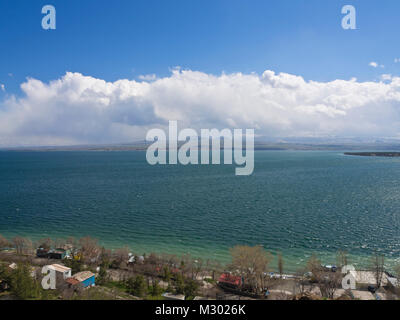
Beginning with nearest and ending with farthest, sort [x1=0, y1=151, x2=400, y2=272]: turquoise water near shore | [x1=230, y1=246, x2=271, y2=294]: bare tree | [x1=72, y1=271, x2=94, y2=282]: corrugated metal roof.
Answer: [x1=72, y1=271, x2=94, y2=282]: corrugated metal roof
[x1=230, y1=246, x2=271, y2=294]: bare tree
[x1=0, y1=151, x2=400, y2=272]: turquoise water near shore

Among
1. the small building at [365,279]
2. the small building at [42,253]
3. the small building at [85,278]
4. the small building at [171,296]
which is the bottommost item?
the small building at [365,279]

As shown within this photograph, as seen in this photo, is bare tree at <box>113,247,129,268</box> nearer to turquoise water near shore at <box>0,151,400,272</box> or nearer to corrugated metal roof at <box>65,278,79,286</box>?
turquoise water near shore at <box>0,151,400,272</box>

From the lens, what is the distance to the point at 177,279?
12.6 metres

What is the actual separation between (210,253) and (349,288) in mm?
8452

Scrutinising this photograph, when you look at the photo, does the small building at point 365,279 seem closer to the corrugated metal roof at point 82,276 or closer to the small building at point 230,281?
the small building at point 230,281

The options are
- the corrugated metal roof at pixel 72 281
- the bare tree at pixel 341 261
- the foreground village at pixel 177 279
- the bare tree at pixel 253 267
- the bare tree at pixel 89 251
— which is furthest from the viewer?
the bare tree at pixel 89 251

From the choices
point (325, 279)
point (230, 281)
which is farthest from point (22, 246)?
point (325, 279)

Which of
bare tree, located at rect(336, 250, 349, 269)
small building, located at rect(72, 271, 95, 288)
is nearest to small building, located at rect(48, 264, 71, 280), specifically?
small building, located at rect(72, 271, 95, 288)

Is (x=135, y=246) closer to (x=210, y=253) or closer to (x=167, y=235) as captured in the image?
(x=167, y=235)

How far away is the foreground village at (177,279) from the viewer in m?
11.0

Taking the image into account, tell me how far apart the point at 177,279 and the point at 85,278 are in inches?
177

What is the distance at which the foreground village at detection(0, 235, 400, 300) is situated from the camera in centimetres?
1099

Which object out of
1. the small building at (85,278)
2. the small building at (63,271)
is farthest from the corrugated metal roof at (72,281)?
the small building at (63,271)

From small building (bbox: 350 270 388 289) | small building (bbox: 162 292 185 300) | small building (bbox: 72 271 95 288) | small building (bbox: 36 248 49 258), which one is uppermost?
small building (bbox: 72 271 95 288)
